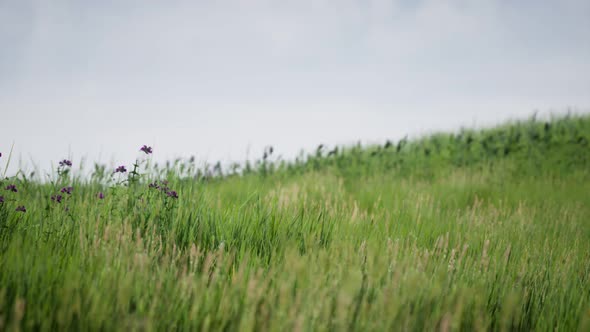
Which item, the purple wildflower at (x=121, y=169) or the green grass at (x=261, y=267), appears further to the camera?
the purple wildflower at (x=121, y=169)

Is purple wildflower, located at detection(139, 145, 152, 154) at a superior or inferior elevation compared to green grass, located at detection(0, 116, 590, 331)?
superior

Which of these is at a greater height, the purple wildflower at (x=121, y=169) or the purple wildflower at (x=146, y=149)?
the purple wildflower at (x=146, y=149)

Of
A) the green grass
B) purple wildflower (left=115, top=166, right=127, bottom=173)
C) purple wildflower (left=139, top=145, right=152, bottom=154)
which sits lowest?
the green grass

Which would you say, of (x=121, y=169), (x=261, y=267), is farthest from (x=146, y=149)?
(x=261, y=267)

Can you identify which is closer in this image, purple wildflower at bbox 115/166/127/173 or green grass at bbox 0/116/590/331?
green grass at bbox 0/116/590/331

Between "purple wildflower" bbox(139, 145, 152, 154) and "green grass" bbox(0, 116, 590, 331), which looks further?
"purple wildflower" bbox(139, 145, 152, 154)

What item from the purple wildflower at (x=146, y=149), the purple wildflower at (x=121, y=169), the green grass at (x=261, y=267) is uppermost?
the purple wildflower at (x=146, y=149)

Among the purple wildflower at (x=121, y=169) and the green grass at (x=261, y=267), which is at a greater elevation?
the purple wildflower at (x=121, y=169)

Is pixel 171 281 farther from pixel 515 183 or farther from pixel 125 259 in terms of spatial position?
pixel 515 183

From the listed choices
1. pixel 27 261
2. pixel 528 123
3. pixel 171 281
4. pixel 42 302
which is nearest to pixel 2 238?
pixel 27 261

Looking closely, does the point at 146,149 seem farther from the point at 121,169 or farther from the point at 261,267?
the point at 261,267

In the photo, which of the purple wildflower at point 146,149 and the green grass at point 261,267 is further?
the purple wildflower at point 146,149

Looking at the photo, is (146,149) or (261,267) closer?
(261,267)

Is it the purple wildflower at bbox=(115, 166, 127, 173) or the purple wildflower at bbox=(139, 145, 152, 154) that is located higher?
the purple wildflower at bbox=(139, 145, 152, 154)
